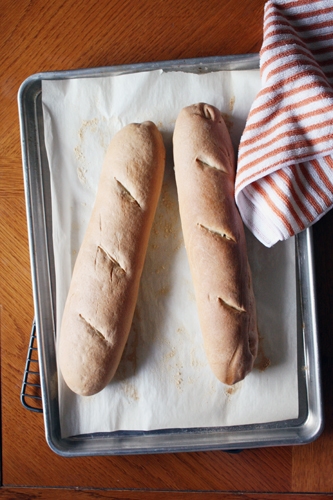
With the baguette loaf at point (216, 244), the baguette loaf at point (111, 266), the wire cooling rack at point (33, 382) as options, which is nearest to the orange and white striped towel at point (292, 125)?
the baguette loaf at point (216, 244)

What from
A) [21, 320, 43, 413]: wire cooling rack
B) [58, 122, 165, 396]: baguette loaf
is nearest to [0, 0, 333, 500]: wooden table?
[21, 320, 43, 413]: wire cooling rack

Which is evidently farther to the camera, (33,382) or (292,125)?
(33,382)

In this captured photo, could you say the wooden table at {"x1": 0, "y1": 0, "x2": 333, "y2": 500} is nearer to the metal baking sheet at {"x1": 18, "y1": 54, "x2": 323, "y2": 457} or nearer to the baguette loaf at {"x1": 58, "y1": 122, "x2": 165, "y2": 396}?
the metal baking sheet at {"x1": 18, "y1": 54, "x2": 323, "y2": 457}

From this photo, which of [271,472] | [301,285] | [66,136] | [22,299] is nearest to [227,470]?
[271,472]

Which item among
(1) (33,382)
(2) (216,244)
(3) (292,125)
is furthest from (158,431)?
(3) (292,125)

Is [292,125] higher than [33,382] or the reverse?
higher

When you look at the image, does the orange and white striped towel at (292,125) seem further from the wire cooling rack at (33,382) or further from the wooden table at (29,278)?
the wire cooling rack at (33,382)

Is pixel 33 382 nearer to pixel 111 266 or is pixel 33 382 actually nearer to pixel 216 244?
pixel 111 266
